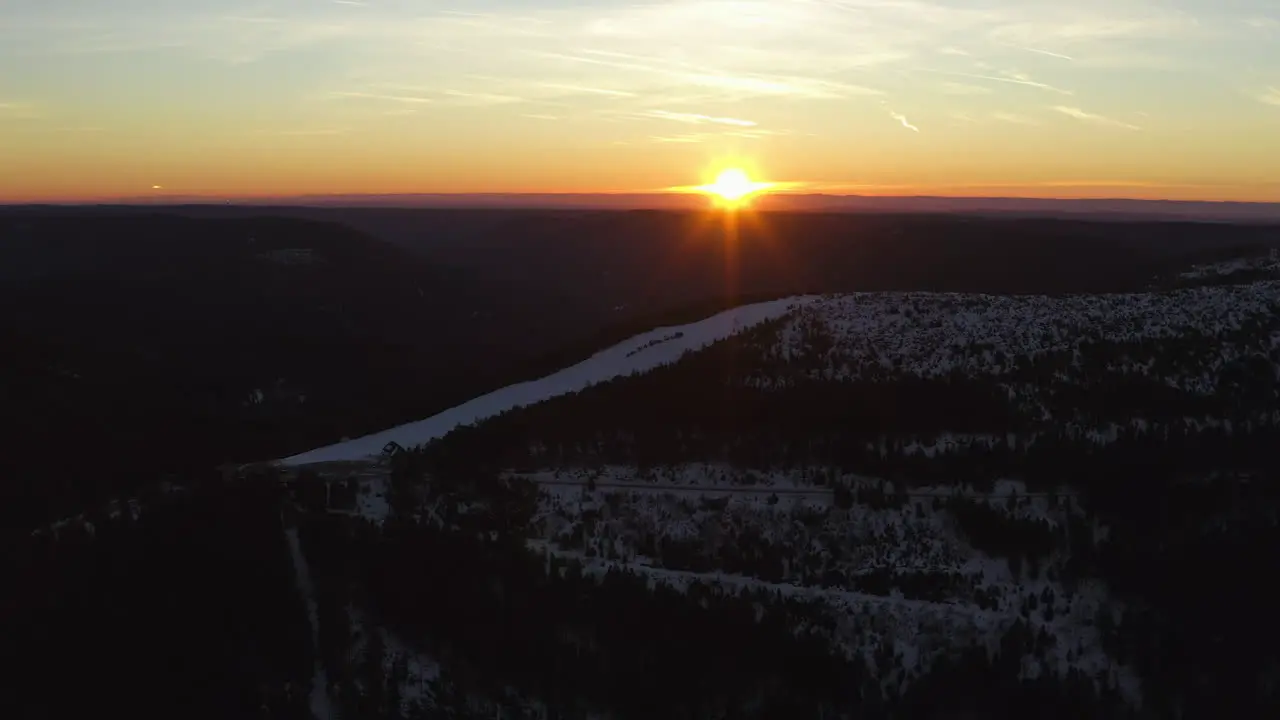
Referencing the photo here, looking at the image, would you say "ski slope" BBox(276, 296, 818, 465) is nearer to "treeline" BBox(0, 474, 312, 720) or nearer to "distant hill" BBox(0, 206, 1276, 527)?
"distant hill" BBox(0, 206, 1276, 527)

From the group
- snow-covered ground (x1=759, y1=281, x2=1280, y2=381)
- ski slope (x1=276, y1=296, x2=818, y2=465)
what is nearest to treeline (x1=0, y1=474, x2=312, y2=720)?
ski slope (x1=276, y1=296, x2=818, y2=465)

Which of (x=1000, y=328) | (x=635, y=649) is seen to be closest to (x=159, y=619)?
(x=635, y=649)

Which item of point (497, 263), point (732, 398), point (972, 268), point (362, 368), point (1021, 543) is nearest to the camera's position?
point (1021, 543)

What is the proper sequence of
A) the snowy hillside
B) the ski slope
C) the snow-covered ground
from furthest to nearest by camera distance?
the snow-covered ground → the ski slope → the snowy hillside

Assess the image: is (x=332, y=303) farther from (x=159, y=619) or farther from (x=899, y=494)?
(x=899, y=494)

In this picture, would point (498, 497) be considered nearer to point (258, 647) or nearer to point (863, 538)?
point (258, 647)

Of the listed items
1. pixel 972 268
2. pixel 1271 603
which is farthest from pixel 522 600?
pixel 972 268

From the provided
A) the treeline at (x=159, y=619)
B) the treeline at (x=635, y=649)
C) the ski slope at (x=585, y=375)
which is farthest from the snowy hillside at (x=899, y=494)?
the treeline at (x=159, y=619)

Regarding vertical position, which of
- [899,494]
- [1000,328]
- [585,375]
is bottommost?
[899,494]
